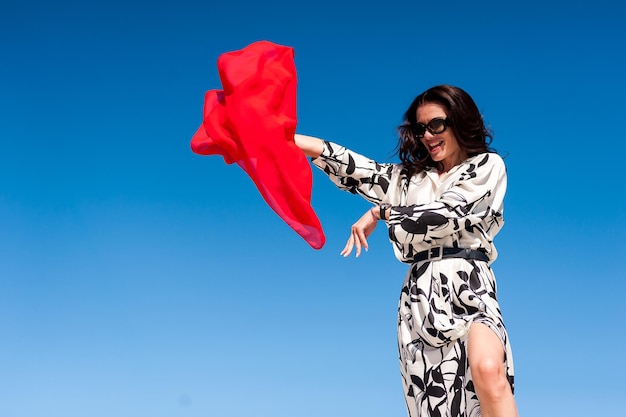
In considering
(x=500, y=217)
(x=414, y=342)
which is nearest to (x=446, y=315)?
(x=414, y=342)

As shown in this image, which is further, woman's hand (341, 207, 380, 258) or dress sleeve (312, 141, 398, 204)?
dress sleeve (312, 141, 398, 204)

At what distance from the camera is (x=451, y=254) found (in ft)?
17.1

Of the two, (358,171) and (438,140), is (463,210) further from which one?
(358,171)

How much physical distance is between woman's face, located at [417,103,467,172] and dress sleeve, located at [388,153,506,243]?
0.17m

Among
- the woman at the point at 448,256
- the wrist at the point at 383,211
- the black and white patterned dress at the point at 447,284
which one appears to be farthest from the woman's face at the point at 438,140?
the wrist at the point at 383,211

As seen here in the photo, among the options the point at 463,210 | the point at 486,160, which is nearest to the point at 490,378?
the point at 463,210

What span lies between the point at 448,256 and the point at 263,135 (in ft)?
4.05

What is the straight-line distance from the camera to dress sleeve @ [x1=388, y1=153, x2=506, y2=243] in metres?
5.07

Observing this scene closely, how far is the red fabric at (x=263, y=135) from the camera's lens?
5355 mm

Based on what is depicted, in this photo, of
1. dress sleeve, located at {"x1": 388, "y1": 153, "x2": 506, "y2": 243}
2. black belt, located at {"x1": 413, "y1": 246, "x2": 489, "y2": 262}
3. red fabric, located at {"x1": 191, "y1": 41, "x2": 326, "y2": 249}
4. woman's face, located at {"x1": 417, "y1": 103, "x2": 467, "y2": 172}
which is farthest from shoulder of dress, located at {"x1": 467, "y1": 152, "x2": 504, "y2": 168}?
red fabric, located at {"x1": 191, "y1": 41, "x2": 326, "y2": 249}

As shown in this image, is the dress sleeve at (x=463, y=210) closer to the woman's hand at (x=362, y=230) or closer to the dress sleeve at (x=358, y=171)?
the woman's hand at (x=362, y=230)

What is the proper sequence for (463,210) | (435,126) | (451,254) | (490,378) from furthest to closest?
(435,126) < (451,254) < (463,210) < (490,378)

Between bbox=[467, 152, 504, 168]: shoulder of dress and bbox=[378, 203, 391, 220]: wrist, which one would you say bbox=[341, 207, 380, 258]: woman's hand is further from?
bbox=[467, 152, 504, 168]: shoulder of dress

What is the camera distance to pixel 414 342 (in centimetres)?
530
